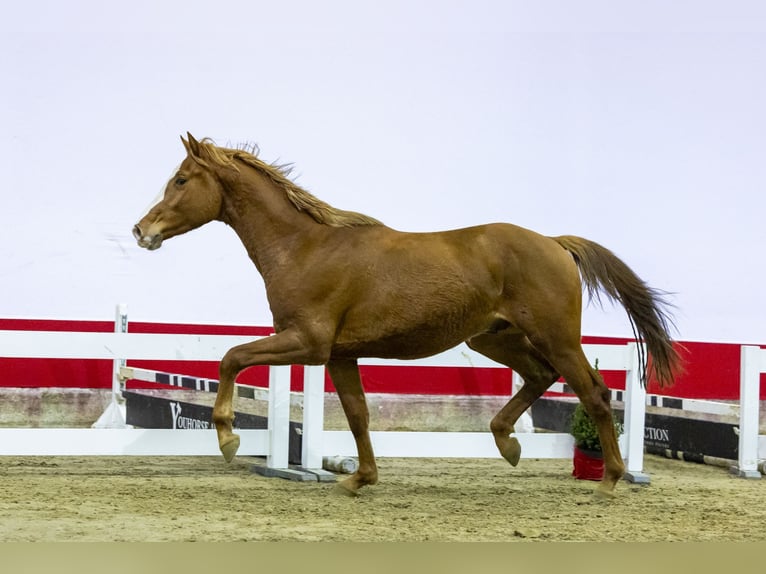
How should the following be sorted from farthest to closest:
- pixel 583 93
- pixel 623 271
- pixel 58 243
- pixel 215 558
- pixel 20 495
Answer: pixel 583 93 → pixel 58 243 → pixel 623 271 → pixel 20 495 → pixel 215 558

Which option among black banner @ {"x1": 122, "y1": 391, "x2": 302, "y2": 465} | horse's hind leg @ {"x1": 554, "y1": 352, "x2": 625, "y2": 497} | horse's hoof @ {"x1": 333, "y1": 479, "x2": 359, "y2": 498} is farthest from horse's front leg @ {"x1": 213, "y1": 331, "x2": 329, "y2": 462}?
black banner @ {"x1": 122, "y1": 391, "x2": 302, "y2": 465}

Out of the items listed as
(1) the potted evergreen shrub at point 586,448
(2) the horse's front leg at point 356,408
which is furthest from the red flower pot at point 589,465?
(2) the horse's front leg at point 356,408

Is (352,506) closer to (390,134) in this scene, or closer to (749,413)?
(749,413)

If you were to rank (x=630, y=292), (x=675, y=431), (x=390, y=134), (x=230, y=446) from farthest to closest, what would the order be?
(x=390, y=134), (x=675, y=431), (x=630, y=292), (x=230, y=446)

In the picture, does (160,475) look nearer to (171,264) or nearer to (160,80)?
(171,264)

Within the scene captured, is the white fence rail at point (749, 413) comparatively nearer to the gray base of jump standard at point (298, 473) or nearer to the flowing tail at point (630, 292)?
the flowing tail at point (630, 292)

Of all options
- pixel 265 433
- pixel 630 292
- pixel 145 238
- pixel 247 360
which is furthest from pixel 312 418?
pixel 630 292

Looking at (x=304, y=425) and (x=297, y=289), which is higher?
(x=297, y=289)

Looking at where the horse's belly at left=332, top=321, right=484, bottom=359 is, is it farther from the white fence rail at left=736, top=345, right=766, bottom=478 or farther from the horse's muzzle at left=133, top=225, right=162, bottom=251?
the white fence rail at left=736, top=345, right=766, bottom=478

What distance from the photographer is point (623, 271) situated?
215 inches

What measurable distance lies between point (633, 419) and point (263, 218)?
8.90ft

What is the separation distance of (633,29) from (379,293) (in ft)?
19.2

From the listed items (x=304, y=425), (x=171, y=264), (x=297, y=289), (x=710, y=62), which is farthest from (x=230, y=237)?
(x=710, y=62)

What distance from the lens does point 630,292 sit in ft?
18.0
